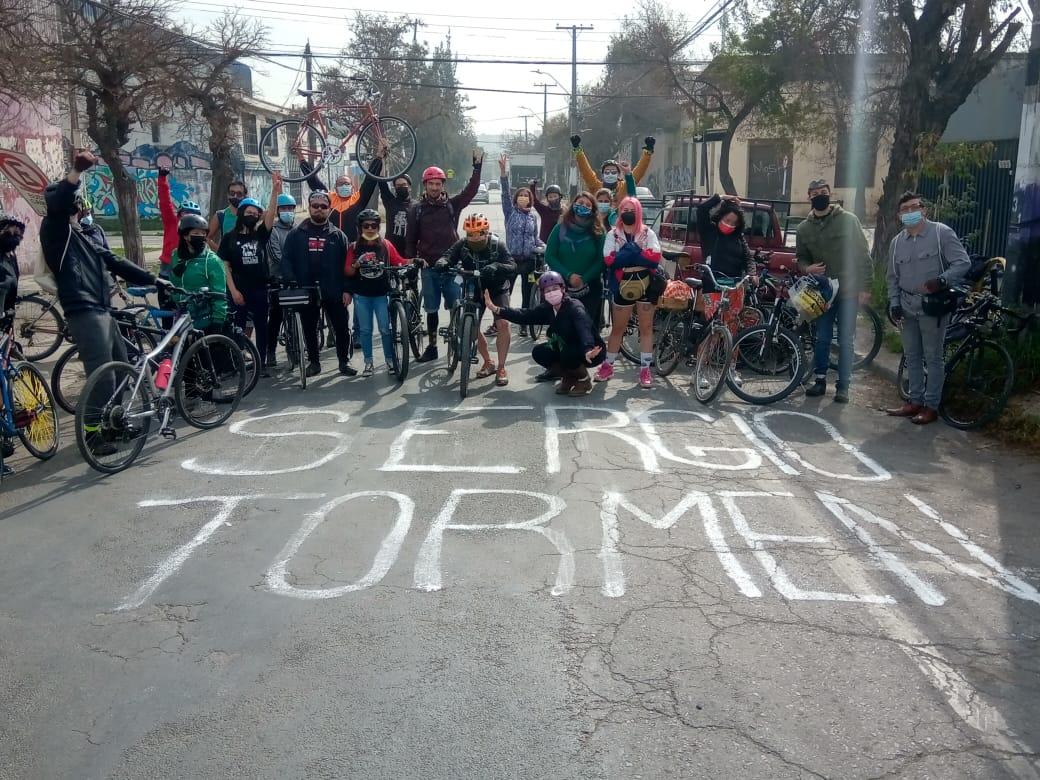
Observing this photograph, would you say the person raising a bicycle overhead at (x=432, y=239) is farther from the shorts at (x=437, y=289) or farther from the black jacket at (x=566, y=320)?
the black jacket at (x=566, y=320)

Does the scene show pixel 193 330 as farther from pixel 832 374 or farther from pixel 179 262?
pixel 832 374

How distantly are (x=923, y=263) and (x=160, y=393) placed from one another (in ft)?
20.1

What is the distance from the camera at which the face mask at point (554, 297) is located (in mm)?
8914

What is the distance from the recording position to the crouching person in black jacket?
29.2 feet

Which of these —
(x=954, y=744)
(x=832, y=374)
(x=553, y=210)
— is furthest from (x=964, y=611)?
(x=553, y=210)

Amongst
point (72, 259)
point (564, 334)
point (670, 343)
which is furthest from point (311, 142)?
point (72, 259)

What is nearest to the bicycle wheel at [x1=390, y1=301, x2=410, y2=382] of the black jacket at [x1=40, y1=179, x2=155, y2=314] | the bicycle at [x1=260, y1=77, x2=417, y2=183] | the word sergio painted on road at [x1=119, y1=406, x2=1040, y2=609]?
the word sergio painted on road at [x1=119, y1=406, x2=1040, y2=609]

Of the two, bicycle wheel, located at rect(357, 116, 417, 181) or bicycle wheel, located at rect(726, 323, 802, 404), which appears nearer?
bicycle wheel, located at rect(726, 323, 802, 404)

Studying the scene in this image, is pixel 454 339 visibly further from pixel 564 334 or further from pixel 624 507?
pixel 624 507

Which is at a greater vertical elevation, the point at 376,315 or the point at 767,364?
the point at 376,315

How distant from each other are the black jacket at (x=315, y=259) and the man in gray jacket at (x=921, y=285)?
5.22 metres

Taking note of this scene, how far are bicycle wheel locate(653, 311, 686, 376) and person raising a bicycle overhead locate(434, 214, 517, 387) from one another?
1.60 m

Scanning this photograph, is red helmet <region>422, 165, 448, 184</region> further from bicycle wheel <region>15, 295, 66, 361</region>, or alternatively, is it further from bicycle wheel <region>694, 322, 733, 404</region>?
bicycle wheel <region>15, 295, 66, 361</region>

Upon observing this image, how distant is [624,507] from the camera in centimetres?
604
